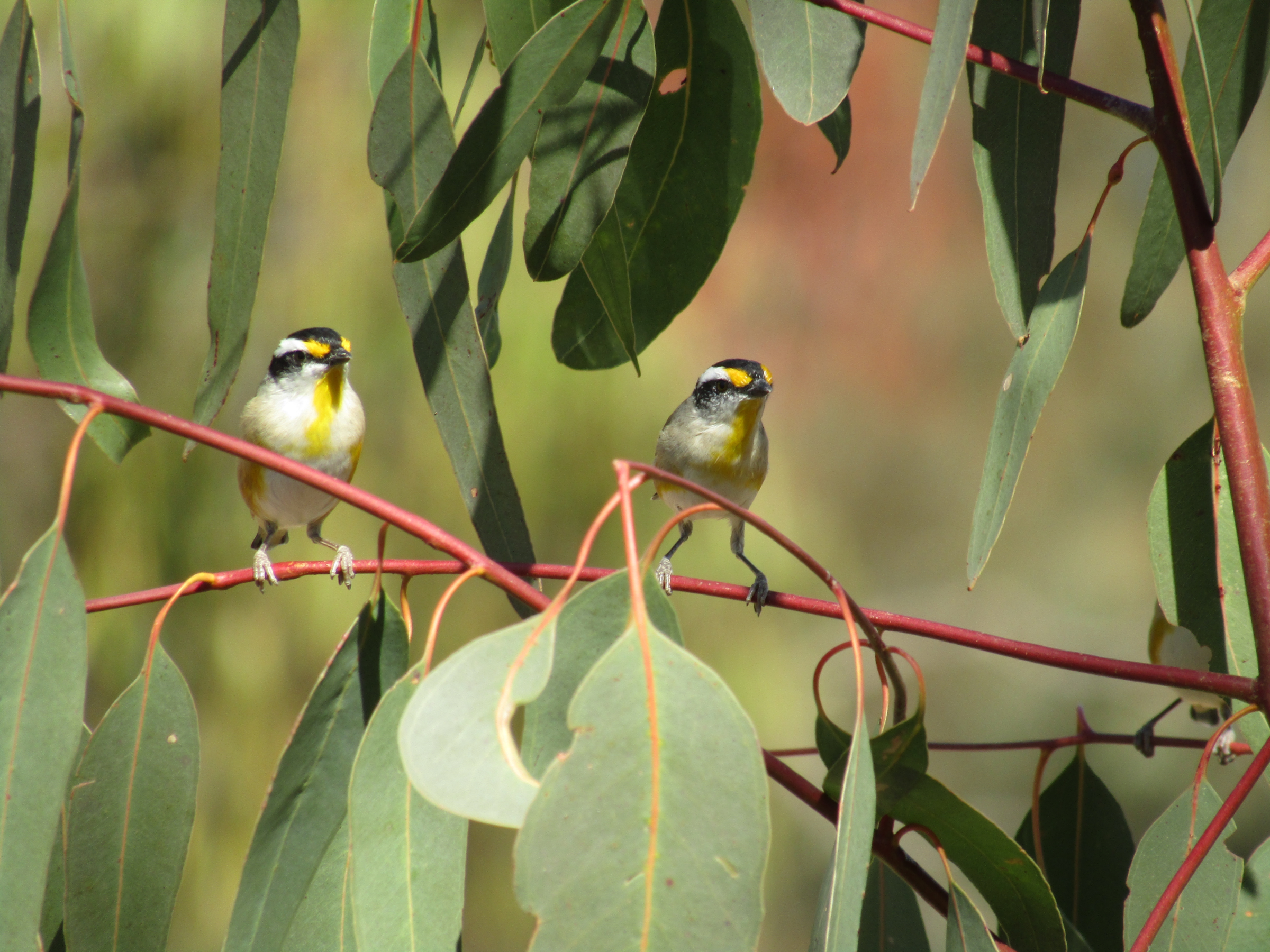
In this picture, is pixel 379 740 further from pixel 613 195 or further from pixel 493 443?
pixel 613 195

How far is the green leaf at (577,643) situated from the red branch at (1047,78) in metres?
0.67

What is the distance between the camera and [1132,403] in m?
8.12

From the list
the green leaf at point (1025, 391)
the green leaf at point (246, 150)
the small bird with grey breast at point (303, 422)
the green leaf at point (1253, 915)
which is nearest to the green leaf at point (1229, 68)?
the green leaf at point (1025, 391)

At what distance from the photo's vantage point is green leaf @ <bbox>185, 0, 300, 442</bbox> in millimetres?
1359

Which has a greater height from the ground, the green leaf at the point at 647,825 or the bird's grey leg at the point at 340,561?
the green leaf at the point at 647,825

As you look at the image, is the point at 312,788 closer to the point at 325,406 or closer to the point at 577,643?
the point at 577,643

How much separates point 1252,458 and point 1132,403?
788 centimetres

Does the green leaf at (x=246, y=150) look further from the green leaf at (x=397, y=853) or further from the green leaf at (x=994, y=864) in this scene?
the green leaf at (x=994, y=864)

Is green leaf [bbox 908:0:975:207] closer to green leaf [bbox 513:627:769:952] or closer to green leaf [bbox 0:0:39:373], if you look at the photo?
green leaf [bbox 513:627:769:952]

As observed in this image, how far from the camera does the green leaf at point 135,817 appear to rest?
1111 mm

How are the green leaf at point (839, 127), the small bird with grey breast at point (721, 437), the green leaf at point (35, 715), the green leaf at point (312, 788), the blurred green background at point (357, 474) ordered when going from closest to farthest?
the green leaf at point (35, 715), the green leaf at point (312, 788), the green leaf at point (839, 127), the small bird with grey breast at point (721, 437), the blurred green background at point (357, 474)

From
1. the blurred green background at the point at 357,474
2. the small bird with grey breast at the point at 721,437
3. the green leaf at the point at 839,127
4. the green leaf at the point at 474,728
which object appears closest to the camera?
the green leaf at the point at 474,728

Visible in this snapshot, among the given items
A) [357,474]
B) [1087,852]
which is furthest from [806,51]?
[357,474]

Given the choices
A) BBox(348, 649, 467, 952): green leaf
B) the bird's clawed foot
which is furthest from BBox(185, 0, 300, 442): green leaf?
BBox(348, 649, 467, 952): green leaf
